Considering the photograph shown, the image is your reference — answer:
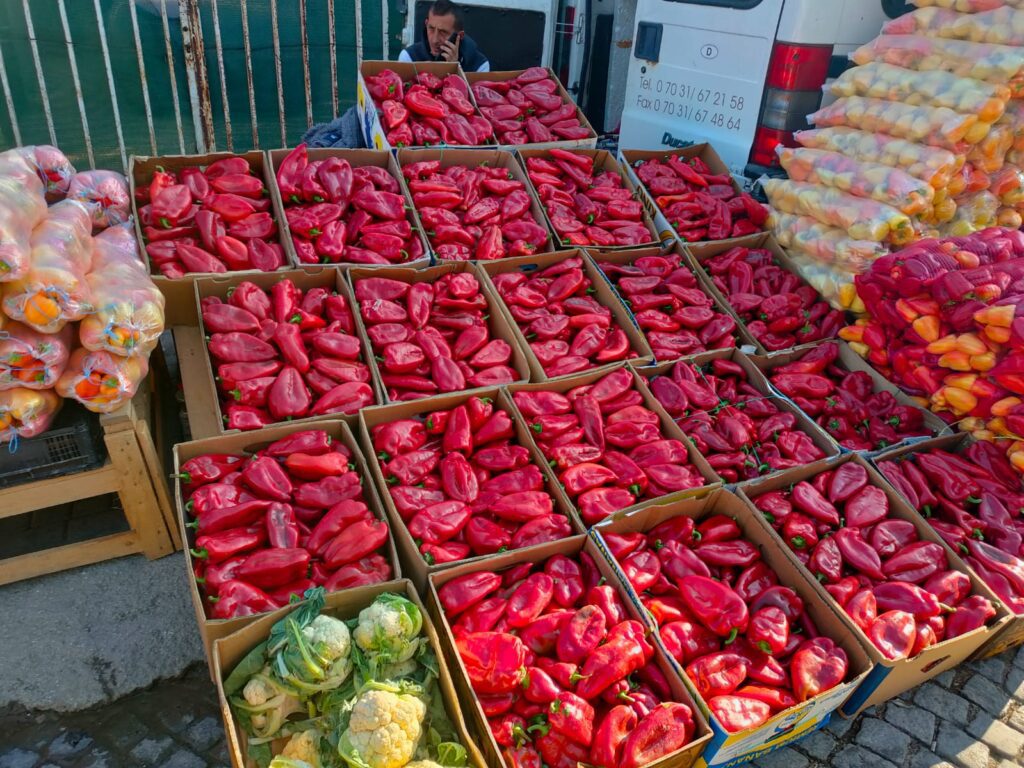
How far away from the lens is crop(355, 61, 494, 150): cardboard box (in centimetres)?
523

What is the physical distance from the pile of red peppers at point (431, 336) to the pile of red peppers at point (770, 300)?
161 cm

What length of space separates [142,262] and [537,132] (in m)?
3.01

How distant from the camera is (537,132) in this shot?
18.2ft

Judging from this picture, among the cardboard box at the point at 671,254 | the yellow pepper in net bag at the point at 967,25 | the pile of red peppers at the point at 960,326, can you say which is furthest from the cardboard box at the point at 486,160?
the yellow pepper in net bag at the point at 967,25

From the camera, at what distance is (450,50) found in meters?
6.47

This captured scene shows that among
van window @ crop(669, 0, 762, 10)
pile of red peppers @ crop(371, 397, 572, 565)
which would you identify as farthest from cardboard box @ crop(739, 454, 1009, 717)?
van window @ crop(669, 0, 762, 10)

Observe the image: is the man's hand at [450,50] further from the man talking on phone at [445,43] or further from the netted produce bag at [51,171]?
the netted produce bag at [51,171]

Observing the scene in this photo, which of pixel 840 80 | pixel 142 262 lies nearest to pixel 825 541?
pixel 840 80

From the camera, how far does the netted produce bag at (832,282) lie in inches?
173

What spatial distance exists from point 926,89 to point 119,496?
488 cm

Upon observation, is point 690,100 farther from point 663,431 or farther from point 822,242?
point 663,431

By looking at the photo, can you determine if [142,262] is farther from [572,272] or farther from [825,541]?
[825,541]

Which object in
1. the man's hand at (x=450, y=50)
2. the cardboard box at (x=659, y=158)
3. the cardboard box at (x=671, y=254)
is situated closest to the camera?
the cardboard box at (x=671, y=254)

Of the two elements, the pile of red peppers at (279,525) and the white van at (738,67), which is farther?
the white van at (738,67)
